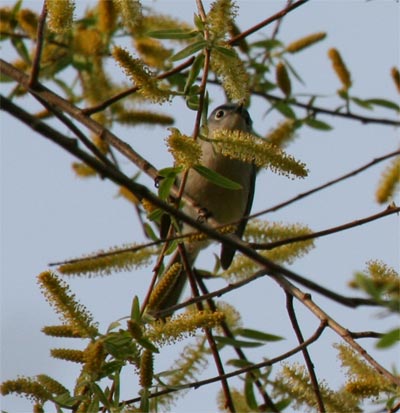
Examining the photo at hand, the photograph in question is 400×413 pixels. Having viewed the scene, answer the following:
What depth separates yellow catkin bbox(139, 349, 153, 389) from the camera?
2.75 m

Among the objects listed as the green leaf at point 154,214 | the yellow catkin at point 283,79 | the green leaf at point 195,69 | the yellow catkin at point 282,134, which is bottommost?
the green leaf at point 154,214

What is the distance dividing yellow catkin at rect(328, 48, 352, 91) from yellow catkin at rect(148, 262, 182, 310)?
1.93 meters

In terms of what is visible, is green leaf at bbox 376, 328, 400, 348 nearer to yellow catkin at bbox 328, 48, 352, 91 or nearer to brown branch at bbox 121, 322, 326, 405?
brown branch at bbox 121, 322, 326, 405

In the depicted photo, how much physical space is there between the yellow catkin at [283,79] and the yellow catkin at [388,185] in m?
1.42

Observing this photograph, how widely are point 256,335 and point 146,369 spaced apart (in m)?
1.25

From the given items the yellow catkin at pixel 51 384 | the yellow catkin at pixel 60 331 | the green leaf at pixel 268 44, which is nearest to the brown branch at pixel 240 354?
the yellow catkin at pixel 60 331

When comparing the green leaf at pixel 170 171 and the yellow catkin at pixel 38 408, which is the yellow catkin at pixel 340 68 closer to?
the green leaf at pixel 170 171

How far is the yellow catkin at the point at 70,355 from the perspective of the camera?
2879 millimetres

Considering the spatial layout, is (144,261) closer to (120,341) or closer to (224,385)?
(224,385)

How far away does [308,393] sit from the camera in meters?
3.23

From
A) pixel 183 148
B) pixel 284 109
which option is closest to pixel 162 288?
pixel 183 148

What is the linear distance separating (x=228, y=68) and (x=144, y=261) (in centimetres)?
114

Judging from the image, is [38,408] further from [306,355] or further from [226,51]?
[226,51]

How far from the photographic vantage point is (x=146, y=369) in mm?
2787
